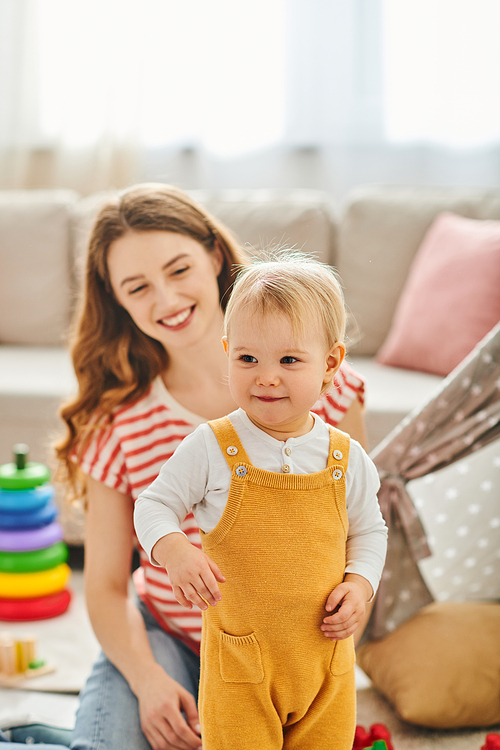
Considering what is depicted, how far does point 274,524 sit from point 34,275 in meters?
1.68

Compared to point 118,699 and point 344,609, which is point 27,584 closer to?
point 118,699

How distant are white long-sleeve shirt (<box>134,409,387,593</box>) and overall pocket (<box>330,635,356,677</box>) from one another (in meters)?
0.05

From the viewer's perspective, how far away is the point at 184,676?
0.87 m

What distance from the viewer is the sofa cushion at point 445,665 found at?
97 cm

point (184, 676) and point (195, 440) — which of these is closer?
point (195, 440)

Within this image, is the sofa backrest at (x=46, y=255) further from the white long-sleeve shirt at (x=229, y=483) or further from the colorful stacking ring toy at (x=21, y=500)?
the white long-sleeve shirt at (x=229, y=483)

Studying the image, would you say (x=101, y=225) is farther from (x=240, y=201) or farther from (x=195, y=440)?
(x=240, y=201)

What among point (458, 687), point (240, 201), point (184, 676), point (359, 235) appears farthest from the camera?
point (240, 201)

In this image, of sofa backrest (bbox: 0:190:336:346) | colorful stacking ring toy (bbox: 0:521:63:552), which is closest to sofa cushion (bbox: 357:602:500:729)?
colorful stacking ring toy (bbox: 0:521:63:552)

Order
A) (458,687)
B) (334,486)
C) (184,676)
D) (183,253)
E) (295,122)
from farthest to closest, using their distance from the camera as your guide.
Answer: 1. (295,122)
2. (458,687)
3. (184,676)
4. (183,253)
5. (334,486)

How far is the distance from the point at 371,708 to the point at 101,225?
0.74 m

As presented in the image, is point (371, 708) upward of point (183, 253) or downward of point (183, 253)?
downward

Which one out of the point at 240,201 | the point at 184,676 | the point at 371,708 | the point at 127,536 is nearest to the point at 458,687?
the point at 371,708

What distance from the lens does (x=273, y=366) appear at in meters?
0.45
